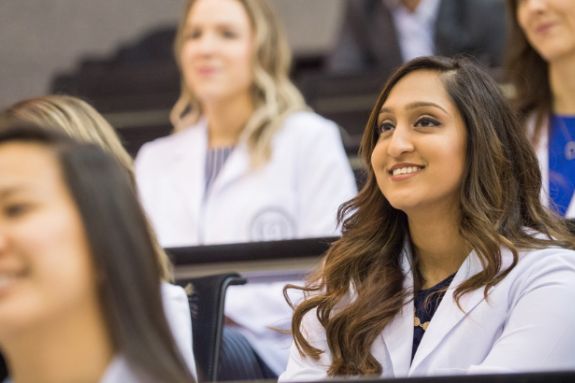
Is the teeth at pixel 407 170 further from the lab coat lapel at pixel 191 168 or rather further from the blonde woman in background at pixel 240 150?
the lab coat lapel at pixel 191 168

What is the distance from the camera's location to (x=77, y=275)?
1.63 metres

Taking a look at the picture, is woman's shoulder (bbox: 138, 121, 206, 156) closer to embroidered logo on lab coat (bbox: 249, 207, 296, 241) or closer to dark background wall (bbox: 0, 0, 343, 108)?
embroidered logo on lab coat (bbox: 249, 207, 296, 241)

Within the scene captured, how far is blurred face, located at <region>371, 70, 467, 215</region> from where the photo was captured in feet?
7.85

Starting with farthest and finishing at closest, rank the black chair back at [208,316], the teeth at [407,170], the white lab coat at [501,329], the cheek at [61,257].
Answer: the black chair back at [208,316]
the teeth at [407,170]
the white lab coat at [501,329]
the cheek at [61,257]

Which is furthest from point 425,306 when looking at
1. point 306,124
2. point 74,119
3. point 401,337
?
point 306,124

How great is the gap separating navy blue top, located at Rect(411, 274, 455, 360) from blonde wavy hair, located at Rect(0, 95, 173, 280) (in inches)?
20.5

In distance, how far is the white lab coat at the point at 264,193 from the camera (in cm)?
362

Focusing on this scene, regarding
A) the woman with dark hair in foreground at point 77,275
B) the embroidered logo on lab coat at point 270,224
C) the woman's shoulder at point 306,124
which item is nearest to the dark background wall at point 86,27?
the woman's shoulder at point 306,124

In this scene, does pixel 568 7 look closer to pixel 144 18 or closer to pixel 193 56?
pixel 193 56

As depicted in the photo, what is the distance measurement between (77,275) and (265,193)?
2.04 m

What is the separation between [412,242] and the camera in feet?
8.20

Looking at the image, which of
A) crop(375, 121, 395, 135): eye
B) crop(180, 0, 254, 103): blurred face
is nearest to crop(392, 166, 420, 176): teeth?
crop(375, 121, 395, 135): eye

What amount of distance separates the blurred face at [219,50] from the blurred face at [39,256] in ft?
7.40

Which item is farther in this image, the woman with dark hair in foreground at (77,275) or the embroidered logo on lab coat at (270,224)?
the embroidered logo on lab coat at (270,224)
